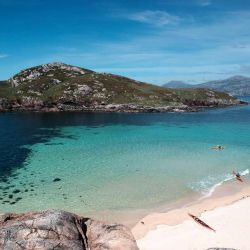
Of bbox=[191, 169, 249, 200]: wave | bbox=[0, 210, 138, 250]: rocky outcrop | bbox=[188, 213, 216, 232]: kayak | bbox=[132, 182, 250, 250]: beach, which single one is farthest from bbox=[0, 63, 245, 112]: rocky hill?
bbox=[0, 210, 138, 250]: rocky outcrop

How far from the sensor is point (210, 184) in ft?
158

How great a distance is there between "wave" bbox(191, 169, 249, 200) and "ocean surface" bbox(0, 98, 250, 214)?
0.46ft

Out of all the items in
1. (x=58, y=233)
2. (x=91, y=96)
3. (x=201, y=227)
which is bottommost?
(x=201, y=227)

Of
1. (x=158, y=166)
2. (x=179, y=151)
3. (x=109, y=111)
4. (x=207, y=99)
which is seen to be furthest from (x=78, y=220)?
(x=207, y=99)

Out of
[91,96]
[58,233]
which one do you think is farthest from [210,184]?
[91,96]

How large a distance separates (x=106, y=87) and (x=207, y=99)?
2308 inches

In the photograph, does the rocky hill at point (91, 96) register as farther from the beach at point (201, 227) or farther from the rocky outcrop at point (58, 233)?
the rocky outcrop at point (58, 233)

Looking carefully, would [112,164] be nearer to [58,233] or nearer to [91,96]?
[58,233]

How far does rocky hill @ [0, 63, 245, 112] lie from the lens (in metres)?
155

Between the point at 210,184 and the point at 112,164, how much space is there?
57.2 ft

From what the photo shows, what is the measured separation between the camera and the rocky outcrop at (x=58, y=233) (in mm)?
22434

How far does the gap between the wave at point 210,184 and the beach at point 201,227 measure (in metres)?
1.67

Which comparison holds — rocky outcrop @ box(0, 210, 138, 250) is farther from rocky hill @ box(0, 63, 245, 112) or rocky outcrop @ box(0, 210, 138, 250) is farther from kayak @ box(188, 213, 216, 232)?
rocky hill @ box(0, 63, 245, 112)

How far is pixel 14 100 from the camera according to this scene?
158000mm
